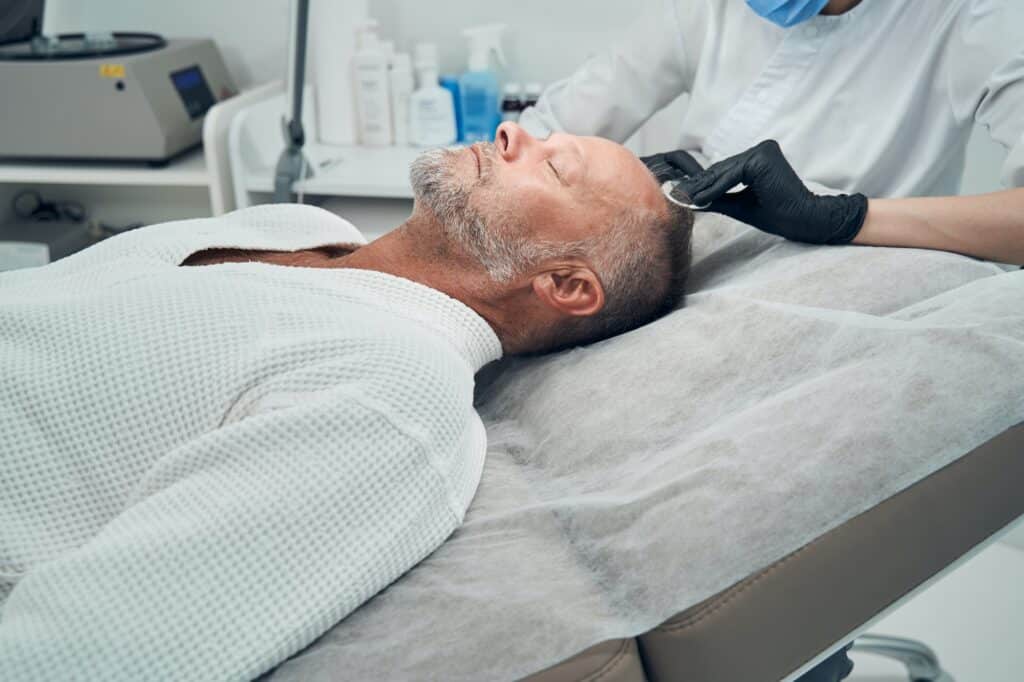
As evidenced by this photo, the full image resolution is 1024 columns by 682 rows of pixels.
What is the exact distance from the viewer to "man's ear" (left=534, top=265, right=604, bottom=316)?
3.88 ft

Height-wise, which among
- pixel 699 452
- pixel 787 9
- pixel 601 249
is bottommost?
pixel 699 452

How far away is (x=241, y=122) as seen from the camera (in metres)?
2.07

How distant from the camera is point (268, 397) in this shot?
907 mm

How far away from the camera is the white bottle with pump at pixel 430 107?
217cm

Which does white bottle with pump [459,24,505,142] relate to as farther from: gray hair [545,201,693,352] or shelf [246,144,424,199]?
gray hair [545,201,693,352]

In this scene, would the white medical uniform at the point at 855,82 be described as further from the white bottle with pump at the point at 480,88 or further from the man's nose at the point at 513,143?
the white bottle with pump at the point at 480,88

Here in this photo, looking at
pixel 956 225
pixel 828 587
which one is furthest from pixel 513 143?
pixel 828 587

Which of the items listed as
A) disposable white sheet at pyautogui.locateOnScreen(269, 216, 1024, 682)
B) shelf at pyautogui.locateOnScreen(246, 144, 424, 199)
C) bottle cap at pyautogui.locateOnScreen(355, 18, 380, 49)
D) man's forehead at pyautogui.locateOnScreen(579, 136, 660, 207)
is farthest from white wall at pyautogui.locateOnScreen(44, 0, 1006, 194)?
disposable white sheet at pyautogui.locateOnScreen(269, 216, 1024, 682)

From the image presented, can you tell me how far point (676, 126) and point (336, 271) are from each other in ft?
4.24

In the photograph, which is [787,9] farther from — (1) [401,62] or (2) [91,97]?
(2) [91,97]

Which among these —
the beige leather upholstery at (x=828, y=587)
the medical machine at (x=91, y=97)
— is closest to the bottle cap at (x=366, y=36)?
the medical machine at (x=91, y=97)

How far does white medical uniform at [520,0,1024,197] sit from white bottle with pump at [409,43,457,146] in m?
0.67

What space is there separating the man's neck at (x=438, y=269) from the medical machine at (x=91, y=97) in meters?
1.13

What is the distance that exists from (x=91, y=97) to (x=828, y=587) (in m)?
1.97
